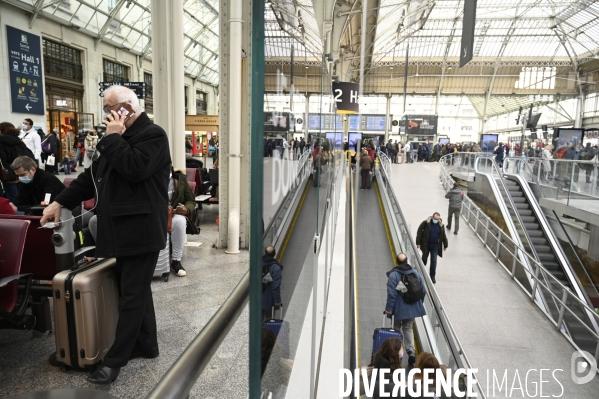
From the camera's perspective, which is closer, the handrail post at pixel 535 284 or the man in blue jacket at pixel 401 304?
the man in blue jacket at pixel 401 304

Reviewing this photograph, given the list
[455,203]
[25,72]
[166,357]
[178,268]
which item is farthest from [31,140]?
[455,203]

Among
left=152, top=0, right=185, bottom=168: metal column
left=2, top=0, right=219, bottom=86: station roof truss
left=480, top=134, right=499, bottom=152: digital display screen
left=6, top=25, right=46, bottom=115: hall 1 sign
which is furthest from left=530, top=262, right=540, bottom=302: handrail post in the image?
left=480, top=134, right=499, bottom=152: digital display screen

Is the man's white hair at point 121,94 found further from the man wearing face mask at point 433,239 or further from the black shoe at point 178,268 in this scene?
the man wearing face mask at point 433,239

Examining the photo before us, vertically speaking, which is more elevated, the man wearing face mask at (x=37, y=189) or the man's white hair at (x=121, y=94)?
the man's white hair at (x=121, y=94)

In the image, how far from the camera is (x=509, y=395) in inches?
266

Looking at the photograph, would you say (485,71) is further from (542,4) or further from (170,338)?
(170,338)

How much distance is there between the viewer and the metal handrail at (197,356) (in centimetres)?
65

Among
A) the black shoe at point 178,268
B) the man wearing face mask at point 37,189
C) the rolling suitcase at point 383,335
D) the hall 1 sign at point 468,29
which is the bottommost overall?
the rolling suitcase at point 383,335

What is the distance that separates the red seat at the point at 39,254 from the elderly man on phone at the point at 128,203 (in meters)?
0.78

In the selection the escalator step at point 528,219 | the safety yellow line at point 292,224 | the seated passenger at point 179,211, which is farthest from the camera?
the escalator step at point 528,219

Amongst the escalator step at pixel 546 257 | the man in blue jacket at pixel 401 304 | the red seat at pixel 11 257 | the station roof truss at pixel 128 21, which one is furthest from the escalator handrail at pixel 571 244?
the red seat at pixel 11 257

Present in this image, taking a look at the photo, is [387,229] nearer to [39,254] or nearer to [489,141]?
[39,254]

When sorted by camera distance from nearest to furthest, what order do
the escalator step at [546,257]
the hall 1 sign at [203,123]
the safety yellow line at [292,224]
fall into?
the safety yellow line at [292,224] → the hall 1 sign at [203,123] → the escalator step at [546,257]

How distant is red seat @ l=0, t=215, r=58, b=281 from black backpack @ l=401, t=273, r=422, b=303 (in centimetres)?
540
